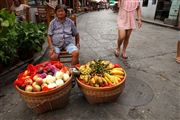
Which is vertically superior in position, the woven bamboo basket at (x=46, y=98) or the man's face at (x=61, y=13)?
the man's face at (x=61, y=13)

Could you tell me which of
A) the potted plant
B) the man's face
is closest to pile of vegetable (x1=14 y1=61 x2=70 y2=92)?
the potted plant

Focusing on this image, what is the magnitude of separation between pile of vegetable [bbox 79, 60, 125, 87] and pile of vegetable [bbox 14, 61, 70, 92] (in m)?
0.28

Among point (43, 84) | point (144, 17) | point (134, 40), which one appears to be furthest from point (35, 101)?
point (144, 17)

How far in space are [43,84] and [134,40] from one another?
5327 millimetres

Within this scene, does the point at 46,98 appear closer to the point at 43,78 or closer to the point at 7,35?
the point at 43,78

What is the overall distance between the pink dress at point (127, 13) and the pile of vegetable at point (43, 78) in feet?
7.46

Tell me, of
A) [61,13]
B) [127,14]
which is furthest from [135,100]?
[127,14]

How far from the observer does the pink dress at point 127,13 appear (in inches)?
174

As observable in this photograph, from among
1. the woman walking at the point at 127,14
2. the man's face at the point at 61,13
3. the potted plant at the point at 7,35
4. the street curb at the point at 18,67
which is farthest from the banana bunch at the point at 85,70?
the woman walking at the point at 127,14

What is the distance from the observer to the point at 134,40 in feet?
23.5

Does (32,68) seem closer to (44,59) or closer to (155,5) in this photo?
(44,59)

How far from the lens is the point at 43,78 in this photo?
270cm

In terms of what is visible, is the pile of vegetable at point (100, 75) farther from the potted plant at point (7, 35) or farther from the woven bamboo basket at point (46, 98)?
the potted plant at point (7, 35)

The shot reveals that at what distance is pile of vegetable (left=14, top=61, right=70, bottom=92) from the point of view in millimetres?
2540
